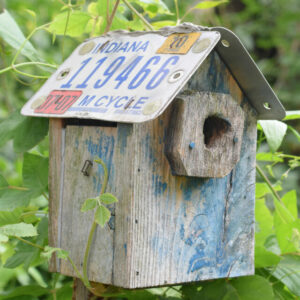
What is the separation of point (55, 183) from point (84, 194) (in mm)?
124

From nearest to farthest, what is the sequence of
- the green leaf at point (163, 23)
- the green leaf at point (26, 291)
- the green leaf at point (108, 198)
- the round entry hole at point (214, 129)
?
the green leaf at point (108, 198) < the round entry hole at point (214, 129) < the green leaf at point (26, 291) < the green leaf at point (163, 23)

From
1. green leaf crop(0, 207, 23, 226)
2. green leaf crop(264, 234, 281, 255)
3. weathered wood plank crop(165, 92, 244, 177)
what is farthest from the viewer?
green leaf crop(264, 234, 281, 255)

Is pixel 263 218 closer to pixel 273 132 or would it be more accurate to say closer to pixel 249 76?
pixel 273 132

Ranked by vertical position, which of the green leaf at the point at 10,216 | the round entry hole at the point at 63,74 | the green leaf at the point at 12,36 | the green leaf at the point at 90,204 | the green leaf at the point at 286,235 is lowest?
the green leaf at the point at 286,235

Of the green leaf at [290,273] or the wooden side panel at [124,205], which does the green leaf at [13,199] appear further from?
the green leaf at [290,273]

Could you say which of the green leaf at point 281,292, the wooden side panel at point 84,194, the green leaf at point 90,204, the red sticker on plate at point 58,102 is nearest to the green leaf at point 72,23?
the red sticker on plate at point 58,102

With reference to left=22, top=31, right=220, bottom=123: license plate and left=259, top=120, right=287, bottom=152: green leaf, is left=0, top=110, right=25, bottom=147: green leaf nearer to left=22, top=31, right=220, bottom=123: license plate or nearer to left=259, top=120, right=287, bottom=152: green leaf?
left=22, top=31, right=220, bottom=123: license plate

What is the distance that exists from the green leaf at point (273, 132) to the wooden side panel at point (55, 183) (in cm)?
55

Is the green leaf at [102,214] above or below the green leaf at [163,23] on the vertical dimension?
below

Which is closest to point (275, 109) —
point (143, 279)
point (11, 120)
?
point (143, 279)

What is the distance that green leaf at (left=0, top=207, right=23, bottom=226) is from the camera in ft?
5.57

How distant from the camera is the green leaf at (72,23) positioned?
6.31 ft

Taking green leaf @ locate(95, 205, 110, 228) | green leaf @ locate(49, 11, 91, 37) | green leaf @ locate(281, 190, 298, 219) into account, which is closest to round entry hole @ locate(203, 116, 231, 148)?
green leaf @ locate(95, 205, 110, 228)

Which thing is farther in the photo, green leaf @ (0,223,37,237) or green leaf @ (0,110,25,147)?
green leaf @ (0,110,25,147)
